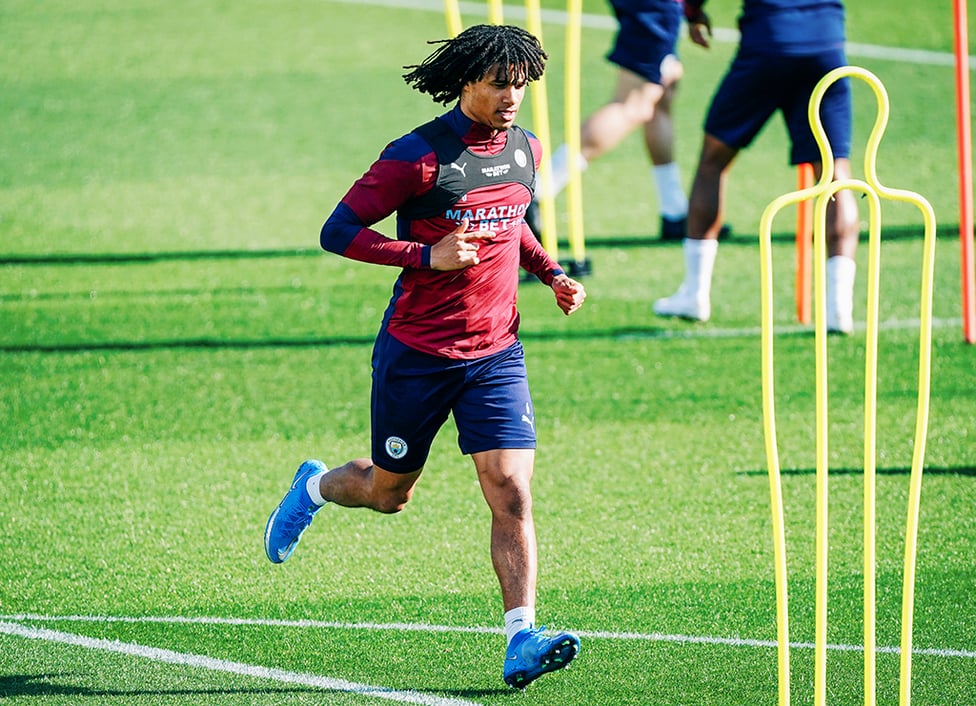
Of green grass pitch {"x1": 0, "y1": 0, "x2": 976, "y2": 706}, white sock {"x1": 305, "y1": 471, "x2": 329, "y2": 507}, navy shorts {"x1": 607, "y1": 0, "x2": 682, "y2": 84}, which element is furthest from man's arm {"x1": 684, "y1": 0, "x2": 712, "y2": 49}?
Result: white sock {"x1": 305, "y1": 471, "x2": 329, "y2": 507}

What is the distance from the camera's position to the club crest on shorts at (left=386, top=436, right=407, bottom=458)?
548 centimetres

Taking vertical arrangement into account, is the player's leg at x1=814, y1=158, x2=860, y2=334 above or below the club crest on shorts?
above

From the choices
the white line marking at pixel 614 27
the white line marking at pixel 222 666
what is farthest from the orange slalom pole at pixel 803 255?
the white line marking at pixel 614 27

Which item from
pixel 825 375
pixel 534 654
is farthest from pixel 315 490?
pixel 825 375

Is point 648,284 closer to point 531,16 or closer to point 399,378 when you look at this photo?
point 531,16

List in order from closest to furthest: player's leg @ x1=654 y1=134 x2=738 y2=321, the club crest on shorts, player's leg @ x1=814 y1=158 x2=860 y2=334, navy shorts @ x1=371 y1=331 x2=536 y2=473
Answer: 1. navy shorts @ x1=371 y1=331 x2=536 y2=473
2. the club crest on shorts
3. player's leg @ x1=814 y1=158 x2=860 y2=334
4. player's leg @ x1=654 y1=134 x2=738 y2=321

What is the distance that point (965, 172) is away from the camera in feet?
29.3

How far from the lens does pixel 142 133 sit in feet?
47.8

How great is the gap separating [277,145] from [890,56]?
690 centimetres

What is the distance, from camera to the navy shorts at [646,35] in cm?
1005

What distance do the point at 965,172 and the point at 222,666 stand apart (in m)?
5.68

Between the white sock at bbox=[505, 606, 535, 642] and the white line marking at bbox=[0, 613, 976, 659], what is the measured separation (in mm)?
583

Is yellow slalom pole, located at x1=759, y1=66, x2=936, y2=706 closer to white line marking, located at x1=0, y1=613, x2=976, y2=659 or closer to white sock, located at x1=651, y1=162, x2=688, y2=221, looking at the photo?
white line marking, located at x1=0, y1=613, x2=976, y2=659

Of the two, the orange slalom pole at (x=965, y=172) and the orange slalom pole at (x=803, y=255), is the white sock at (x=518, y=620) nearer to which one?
the orange slalom pole at (x=803, y=255)
